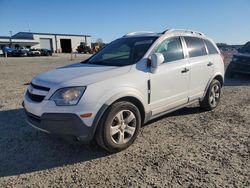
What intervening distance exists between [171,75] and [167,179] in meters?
1.96

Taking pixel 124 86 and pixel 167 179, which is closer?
pixel 167 179

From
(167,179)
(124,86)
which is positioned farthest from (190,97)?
(167,179)

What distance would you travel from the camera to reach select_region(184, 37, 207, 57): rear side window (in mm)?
5118

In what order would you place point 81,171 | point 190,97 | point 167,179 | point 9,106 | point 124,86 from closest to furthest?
point 167,179 < point 81,171 < point 124,86 < point 190,97 < point 9,106

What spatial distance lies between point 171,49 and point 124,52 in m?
0.91

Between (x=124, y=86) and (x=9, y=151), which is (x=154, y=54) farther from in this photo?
(x=9, y=151)

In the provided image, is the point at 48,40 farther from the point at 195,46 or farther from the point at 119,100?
the point at 119,100

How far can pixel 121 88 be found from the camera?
3666 mm

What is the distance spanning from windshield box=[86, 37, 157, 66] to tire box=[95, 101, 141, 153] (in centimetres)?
82

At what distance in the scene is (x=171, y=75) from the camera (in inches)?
176

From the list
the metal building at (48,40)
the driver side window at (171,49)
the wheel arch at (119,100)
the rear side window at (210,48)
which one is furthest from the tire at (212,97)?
the metal building at (48,40)

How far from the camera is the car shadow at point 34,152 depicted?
3498 mm

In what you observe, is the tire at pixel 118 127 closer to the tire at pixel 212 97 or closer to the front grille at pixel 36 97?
the front grille at pixel 36 97

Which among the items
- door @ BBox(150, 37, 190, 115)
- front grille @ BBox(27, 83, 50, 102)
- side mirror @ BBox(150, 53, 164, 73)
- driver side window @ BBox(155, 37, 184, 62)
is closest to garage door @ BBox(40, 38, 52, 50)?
driver side window @ BBox(155, 37, 184, 62)
